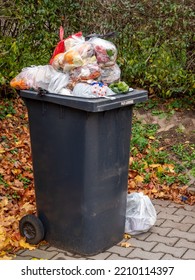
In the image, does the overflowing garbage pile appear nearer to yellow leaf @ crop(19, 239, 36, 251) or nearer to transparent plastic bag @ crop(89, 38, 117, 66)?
transparent plastic bag @ crop(89, 38, 117, 66)

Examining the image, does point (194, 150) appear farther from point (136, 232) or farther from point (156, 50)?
point (136, 232)

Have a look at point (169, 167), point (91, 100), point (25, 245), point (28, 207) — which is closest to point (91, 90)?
point (91, 100)

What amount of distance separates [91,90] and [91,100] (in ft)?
0.52

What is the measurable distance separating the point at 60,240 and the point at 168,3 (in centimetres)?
433

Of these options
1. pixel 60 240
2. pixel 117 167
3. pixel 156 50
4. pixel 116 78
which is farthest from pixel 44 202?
pixel 156 50

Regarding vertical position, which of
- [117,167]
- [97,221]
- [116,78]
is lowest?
[97,221]

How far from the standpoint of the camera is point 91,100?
4.35 metres

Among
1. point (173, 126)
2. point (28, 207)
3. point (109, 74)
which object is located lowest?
point (28, 207)

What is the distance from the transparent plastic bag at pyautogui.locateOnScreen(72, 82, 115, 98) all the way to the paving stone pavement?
55.5 inches

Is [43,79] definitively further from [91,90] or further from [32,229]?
[32,229]

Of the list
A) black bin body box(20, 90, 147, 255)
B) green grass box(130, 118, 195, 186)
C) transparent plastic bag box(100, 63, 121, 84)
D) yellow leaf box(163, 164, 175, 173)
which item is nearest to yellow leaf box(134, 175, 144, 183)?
green grass box(130, 118, 195, 186)

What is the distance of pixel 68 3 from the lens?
8.20 m

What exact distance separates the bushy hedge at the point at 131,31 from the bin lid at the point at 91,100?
3.07 metres

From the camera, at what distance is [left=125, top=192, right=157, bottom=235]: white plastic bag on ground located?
17.1 ft
